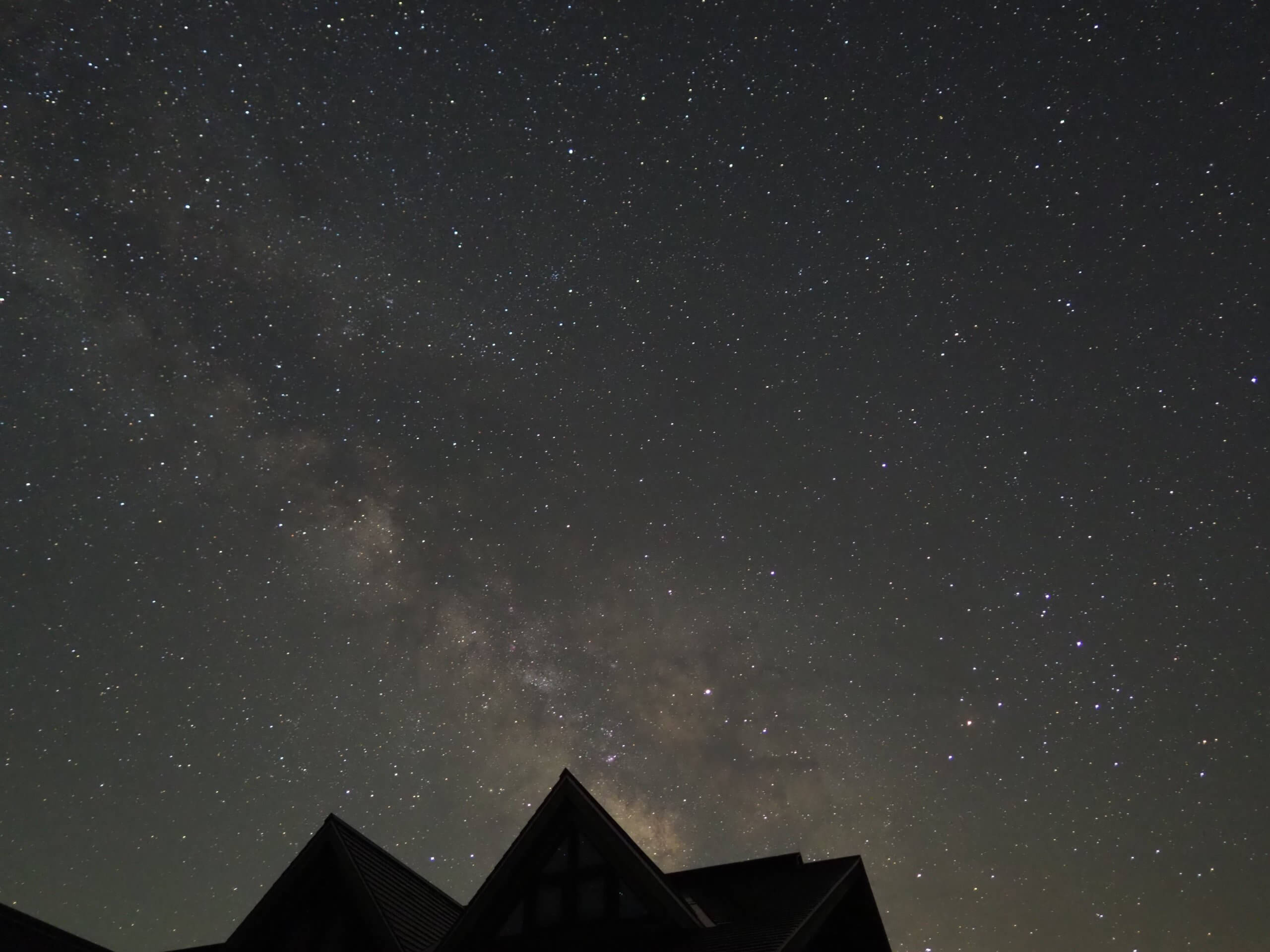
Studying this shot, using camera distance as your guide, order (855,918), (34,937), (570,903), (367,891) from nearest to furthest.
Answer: (570,903)
(367,891)
(855,918)
(34,937)

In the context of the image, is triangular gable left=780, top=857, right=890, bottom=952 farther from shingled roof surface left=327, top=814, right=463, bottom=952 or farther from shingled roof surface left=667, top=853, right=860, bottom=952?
shingled roof surface left=327, top=814, right=463, bottom=952

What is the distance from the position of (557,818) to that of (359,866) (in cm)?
371

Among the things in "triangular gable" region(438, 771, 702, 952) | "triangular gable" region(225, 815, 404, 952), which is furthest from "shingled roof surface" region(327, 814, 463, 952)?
"triangular gable" region(438, 771, 702, 952)

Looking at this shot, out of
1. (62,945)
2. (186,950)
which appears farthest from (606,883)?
(62,945)

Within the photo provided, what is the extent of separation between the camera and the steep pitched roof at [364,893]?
13.1 m

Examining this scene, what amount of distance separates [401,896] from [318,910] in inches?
54.8

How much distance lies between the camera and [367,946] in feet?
43.1

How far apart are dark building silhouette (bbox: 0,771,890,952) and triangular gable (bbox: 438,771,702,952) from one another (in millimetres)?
16

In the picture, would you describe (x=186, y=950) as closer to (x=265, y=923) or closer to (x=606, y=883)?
(x=265, y=923)

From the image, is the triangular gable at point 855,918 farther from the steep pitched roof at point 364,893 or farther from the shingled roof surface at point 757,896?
the steep pitched roof at point 364,893

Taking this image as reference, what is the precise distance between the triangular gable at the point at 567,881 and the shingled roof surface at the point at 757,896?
57 centimetres

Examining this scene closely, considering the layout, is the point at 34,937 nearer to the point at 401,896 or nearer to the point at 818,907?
the point at 401,896

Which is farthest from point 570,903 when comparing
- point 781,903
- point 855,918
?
point 855,918

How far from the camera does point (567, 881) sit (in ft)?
40.2
